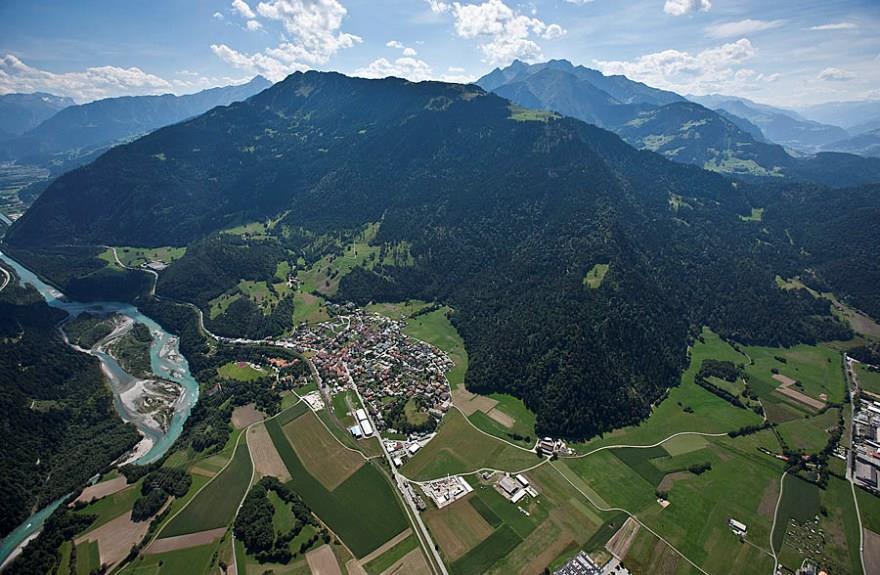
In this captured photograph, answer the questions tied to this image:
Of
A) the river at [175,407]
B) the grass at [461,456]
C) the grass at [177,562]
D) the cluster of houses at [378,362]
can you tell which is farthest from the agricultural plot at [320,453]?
the river at [175,407]

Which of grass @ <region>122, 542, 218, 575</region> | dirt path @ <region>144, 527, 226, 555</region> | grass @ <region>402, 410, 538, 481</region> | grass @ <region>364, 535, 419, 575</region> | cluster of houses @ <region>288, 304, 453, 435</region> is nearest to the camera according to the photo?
grass @ <region>364, 535, 419, 575</region>

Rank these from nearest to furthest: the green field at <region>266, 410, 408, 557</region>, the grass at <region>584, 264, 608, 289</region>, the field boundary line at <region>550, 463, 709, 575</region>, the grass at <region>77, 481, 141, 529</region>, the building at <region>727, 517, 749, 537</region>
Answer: the field boundary line at <region>550, 463, 709, 575</region> < the green field at <region>266, 410, 408, 557</region> < the building at <region>727, 517, 749, 537</region> < the grass at <region>77, 481, 141, 529</region> < the grass at <region>584, 264, 608, 289</region>

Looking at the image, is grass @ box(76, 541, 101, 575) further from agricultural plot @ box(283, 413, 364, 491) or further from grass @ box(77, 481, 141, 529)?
agricultural plot @ box(283, 413, 364, 491)

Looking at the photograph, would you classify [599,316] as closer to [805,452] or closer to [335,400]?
[805,452]

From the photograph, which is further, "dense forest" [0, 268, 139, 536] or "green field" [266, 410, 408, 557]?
"dense forest" [0, 268, 139, 536]

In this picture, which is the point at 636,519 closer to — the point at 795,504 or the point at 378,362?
the point at 795,504

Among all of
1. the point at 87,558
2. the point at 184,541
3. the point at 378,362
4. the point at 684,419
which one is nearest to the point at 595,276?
the point at 684,419

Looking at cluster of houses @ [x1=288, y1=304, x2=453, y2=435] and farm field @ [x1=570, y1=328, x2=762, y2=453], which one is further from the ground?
cluster of houses @ [x1=288, y1=304, x2=453, y2=435]

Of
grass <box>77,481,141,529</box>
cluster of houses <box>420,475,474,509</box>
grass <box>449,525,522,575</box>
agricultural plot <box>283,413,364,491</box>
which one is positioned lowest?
grass <box>449,525,522,575</box>

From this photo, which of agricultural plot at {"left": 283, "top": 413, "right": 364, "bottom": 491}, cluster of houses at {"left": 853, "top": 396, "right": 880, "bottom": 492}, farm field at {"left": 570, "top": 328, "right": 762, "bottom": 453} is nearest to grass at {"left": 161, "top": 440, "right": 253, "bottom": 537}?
agricultural plot at {"left": 283, "top": 413, "right": 364, "bottom": 491}
